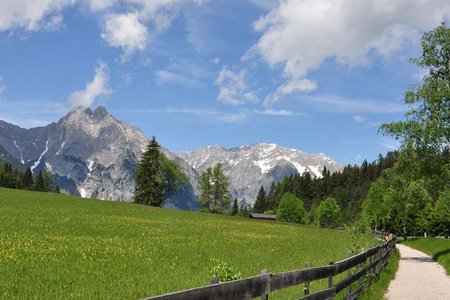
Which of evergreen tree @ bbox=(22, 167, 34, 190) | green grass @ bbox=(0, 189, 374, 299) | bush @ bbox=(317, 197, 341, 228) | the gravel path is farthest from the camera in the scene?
evergreen tree @ bbox=(22, 167, 34, 190)

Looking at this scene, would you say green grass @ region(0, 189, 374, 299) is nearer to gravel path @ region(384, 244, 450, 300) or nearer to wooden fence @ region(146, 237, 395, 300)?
wooden fence @ region(146, 237, 395, 300)

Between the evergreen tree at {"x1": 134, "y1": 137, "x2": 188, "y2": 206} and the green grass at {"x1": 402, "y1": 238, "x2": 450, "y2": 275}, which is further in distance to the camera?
the evergreen tree at {"x1": 134, "y1": 137, "x2": 188, "y2": 206}

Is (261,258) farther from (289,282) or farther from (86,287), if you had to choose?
(289,282)

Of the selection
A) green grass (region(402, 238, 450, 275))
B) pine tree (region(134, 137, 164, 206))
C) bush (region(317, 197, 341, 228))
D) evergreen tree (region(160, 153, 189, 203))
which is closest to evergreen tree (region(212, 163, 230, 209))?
evergreen tree (region(160, 153, 189, 203))

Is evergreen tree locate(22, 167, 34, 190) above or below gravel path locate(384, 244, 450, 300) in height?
above

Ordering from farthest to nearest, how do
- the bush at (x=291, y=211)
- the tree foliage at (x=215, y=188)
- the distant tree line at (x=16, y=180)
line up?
the distant tree line at (x=16, y=180) → the bush at (x=291, y=211) → the tree foliage at (x=215, y=188)

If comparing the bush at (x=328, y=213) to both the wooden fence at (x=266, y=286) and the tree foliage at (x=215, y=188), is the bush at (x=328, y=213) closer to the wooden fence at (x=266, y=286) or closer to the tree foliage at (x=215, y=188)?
the tree foliage at (x=215, y=188)

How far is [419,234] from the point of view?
427ft

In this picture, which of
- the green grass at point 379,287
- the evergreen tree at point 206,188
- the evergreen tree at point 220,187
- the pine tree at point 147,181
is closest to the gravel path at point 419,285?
the green grass at point 379,287

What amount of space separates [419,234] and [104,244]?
393 feet

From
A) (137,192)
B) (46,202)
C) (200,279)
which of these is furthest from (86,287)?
(137,192)

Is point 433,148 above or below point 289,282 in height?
above

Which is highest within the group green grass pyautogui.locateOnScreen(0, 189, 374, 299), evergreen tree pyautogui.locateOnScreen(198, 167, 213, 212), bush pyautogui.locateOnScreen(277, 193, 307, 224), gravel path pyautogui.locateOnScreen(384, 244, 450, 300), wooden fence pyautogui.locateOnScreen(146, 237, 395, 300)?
evergreen tree pyautogui.locateOnScreen(198, 167, 213, 212)

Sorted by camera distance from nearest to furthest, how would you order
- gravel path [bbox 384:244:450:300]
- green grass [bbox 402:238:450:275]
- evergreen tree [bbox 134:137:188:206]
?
gravel path [bbox 384:244:450:300], green grass [bbox 402:238:450:275], evergreen tree [bbox 134:137:188:206]
